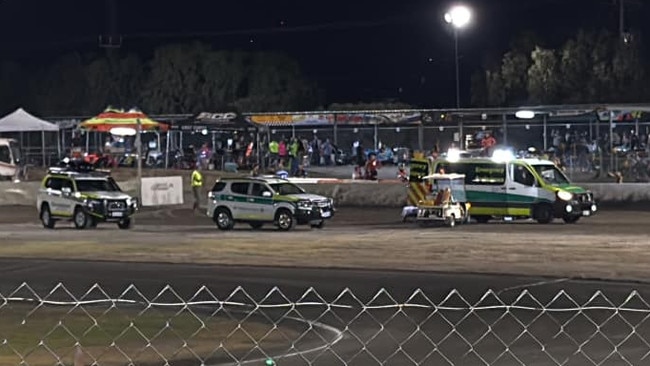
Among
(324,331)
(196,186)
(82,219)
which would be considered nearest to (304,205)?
(82,219)

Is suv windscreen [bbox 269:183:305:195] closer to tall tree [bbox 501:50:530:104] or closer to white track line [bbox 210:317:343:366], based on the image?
white track line [bbox 210:317:343:366]

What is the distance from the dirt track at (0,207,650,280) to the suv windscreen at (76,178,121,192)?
129 cm

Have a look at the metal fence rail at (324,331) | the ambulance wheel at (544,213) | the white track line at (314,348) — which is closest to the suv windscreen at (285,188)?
the ambulance wheel at (544,213)

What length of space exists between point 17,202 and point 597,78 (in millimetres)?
29861

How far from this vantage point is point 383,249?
91.4 feet

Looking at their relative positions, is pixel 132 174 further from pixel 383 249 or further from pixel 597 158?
pixel 383 249

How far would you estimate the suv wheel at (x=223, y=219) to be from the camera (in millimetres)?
36875

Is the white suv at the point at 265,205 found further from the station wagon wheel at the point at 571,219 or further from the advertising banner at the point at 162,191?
the advertising banner at the point at 162,191

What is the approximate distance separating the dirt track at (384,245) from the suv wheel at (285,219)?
0.33m

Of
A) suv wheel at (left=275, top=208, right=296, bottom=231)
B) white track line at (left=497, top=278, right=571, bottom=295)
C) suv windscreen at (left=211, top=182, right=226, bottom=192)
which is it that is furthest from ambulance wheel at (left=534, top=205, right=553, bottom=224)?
white track line at (left=497, top=278, right=571, bottom=295)

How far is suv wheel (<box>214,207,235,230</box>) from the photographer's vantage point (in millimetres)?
36875

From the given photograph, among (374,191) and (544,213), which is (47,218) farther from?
(544,213)

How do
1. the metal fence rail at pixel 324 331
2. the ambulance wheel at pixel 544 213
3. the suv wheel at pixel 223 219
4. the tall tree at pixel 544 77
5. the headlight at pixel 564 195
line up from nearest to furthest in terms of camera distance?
the metal fence rail at pixel 324 331 < the headlight at pixel 564 195 < the ambulance wheel at pixel 544 213 < the suv wheel at pixel 223 219 < the tall tree at pixel 544 77

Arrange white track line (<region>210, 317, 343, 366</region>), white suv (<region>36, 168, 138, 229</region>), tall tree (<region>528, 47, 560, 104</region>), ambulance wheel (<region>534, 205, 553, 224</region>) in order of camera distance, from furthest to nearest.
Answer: tall tree (<region>528, 47, 560, 104</region>) < white suv (<region>36, 168, 138, 229</region>) < ambulance wheel (<region>534, 205, 553, 224</region>) < white track line (<region>210, 317, 343, 366</region>)
